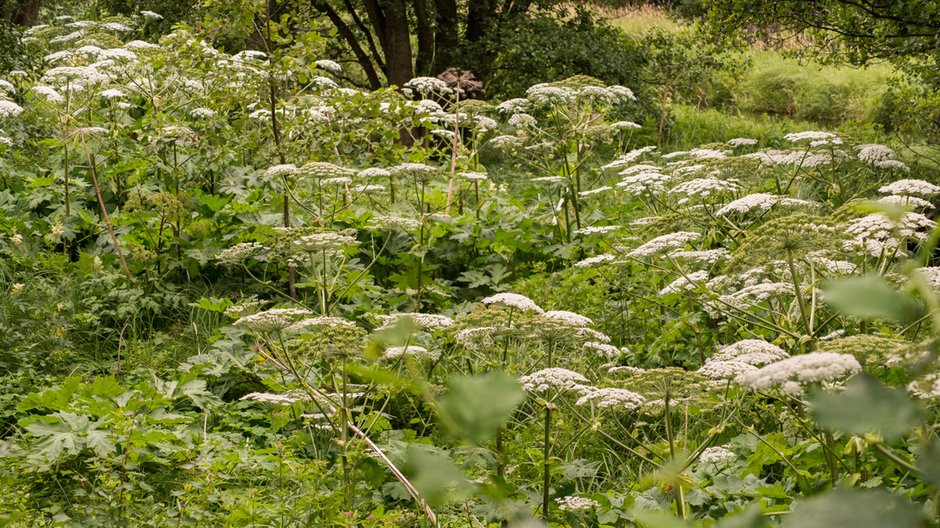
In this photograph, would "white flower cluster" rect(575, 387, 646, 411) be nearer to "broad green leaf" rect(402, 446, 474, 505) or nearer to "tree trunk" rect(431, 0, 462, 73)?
"broad green leaf" rect(402, 446, 474, 505)

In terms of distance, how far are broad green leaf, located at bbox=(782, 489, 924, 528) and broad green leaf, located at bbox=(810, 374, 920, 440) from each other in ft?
0.09

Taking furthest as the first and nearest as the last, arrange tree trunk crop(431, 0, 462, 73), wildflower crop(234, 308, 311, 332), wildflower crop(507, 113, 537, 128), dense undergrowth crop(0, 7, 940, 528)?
tree trunk crop(431, 0, 462, 73) < wildflower crop(507, 113, 537, 128) < wildflower crop(234, 308, 311, 332) < dense undergrowth crop(0, 7, 940, 528)

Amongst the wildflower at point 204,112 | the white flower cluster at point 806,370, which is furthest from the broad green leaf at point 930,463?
the wildflower at point 204,112

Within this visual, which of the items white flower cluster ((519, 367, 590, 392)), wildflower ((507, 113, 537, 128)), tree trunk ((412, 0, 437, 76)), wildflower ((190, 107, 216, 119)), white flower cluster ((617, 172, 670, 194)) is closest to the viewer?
white flower cluster ((519, 367, 590, 392))

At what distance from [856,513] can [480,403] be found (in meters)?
0.14

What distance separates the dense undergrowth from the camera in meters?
2.37

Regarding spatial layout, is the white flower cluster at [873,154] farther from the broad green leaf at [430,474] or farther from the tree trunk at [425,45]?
the tree trunk at [425,45]

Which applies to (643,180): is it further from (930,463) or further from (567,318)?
(930,463)

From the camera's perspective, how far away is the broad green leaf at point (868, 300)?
0.37 meters

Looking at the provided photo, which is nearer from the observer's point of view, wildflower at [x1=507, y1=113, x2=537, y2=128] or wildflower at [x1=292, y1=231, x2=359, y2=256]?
wildflower at [x1=292, y1=231, x2=359, y2=256]

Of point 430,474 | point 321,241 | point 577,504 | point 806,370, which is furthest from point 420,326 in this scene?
point 430,474

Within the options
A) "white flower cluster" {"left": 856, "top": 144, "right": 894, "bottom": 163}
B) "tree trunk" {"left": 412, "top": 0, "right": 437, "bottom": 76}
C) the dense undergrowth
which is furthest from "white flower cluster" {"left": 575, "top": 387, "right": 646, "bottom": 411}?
"tree trunk" {"left": 412, "top": 0, "right": 437, "bottom": 76}

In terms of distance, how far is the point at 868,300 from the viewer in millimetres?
377

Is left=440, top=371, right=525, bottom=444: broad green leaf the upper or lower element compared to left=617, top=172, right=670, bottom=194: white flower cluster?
upper
